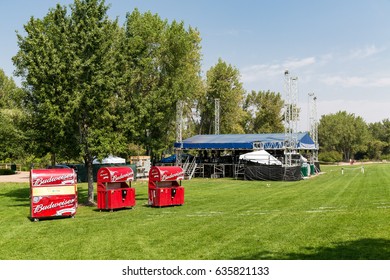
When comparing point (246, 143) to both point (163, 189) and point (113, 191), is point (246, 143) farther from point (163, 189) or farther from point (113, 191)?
point (113, 191)

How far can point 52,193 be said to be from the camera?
59.7ft

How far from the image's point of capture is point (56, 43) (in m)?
23.4

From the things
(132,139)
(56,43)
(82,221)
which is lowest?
(82,221)

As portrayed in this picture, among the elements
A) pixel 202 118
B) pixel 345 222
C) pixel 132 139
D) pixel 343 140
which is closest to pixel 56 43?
pixel 132 139

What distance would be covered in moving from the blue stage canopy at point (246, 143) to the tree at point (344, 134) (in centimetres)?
A: 7448

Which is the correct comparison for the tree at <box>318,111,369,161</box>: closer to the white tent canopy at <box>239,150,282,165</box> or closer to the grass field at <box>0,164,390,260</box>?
the white tent canopy at <box>239,150,282,165</box>

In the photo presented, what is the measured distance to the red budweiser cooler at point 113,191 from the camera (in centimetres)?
2048

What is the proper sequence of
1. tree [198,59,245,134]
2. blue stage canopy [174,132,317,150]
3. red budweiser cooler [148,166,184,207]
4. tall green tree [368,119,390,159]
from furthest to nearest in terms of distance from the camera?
tall green tree [368,119,390,159] < tree [198,59,245,134] < blue stage canopy [174,132,317,150] < red budweiser cooler [148,166,184,207]

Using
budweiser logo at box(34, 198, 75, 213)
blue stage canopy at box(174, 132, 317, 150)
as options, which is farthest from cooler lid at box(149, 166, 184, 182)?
blue stage canopy at box(174, 132, 317, 150)

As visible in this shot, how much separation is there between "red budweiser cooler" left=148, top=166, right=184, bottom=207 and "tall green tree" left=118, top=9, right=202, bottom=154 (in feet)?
Answer: 13.0

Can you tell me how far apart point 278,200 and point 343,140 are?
352 feet

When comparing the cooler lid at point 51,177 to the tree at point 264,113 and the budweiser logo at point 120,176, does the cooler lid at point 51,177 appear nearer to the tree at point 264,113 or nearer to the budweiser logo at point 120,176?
the budweiser logo at point 120,176

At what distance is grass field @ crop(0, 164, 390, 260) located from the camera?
424 inches
